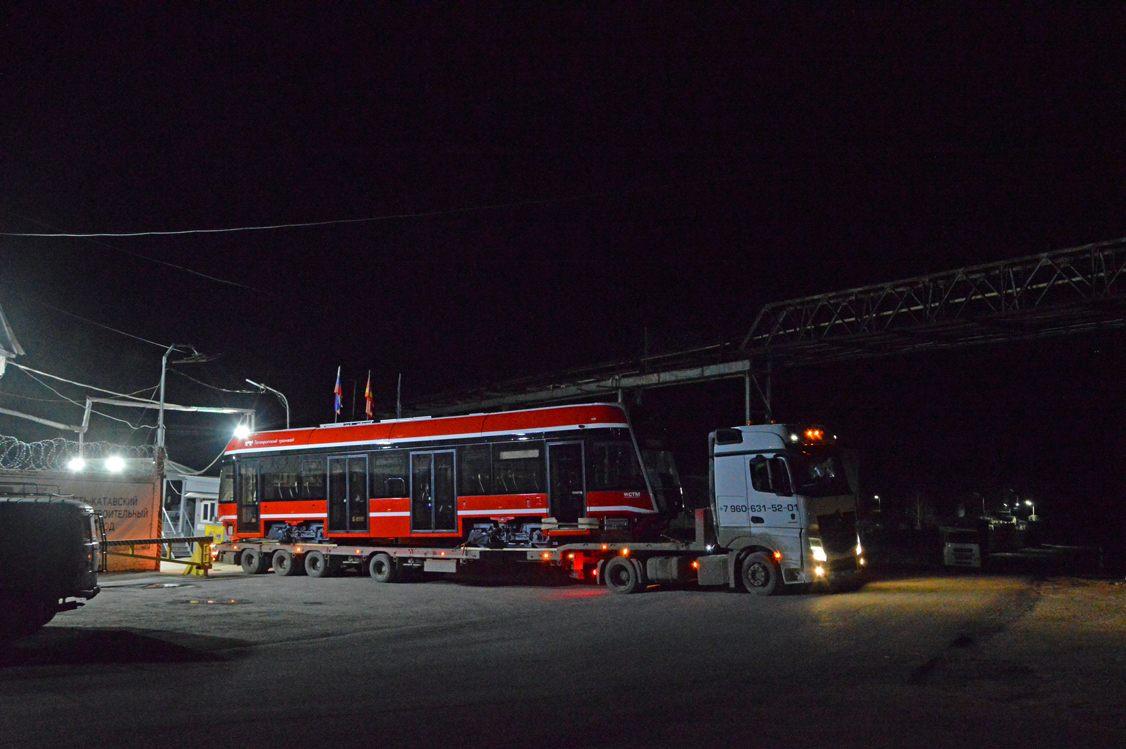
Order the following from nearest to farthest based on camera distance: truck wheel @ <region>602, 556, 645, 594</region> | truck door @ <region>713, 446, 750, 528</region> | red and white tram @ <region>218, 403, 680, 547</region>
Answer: truck door @ <region>713, 446, 750, 528</region> < truck wheel @ <region>602, 556, 645, 594</region> < red and white tram @ <region>218, 403, 680, 547</region>

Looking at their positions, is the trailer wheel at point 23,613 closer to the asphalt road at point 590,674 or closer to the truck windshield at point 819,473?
the asphalt road at point 590,674

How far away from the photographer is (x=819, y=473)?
16.8 m

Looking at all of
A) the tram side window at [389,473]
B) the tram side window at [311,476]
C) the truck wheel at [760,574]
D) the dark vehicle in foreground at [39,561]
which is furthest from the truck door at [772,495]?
the tram side window at [311,476]

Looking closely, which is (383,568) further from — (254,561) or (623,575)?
(623,575)

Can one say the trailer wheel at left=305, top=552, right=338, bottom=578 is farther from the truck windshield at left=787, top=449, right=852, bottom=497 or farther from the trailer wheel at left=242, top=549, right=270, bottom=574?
the truck windshield at left=787, top=449, right=852, bottom=497

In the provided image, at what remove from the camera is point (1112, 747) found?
6020mm

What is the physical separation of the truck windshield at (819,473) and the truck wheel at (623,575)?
3805 millimetres

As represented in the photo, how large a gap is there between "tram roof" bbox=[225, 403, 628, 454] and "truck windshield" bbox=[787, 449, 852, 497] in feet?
13.2

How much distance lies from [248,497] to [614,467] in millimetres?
12609

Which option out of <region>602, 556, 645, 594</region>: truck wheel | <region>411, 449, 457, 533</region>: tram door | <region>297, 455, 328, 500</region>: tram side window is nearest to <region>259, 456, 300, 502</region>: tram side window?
<region>297, 455, 328, 500</region>: tram side window

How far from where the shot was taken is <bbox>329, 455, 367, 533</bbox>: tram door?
22766mm

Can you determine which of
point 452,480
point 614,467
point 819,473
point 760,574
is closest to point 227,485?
point 452,480

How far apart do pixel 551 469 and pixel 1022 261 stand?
16.1m

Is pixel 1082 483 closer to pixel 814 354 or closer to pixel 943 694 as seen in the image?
pixel 814 354
